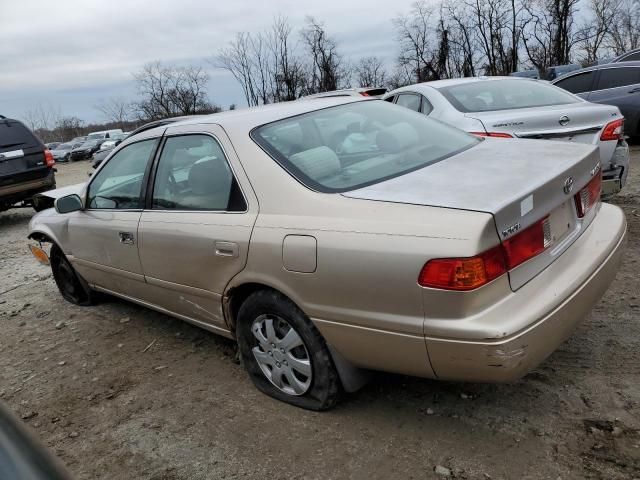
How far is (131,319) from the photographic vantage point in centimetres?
450

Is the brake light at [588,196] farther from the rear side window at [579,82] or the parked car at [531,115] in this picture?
the rear side window at [579,82]

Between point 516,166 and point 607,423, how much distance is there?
123 centimetres

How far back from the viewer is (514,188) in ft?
7.38

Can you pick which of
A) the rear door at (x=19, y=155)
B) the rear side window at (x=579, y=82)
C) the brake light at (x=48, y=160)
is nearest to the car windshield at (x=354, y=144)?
the rear door at (x=19, y=155)

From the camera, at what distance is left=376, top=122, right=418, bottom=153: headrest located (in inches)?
119

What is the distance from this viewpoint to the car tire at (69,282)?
15.5 ft

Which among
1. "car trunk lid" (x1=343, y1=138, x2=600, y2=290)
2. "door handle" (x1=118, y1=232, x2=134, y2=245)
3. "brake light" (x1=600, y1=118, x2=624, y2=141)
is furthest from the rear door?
"brake light" (x1=600, y1=118, x2=624, y2=141)

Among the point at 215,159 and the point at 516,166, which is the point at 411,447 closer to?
the point at 516,166

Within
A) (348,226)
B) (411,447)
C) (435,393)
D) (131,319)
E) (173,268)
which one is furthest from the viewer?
(131,319)

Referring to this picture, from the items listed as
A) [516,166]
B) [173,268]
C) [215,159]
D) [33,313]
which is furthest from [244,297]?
[33,313]

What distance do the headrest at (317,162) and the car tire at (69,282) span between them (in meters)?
2.75

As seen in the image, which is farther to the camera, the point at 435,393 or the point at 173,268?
the point at 173,268

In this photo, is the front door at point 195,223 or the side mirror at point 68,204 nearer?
the front door at point 195,223

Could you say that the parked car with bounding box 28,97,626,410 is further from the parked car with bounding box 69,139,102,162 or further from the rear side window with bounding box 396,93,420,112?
the parked car with bounding box 69,139,102,162
